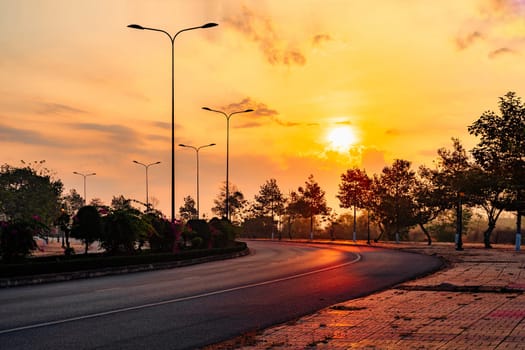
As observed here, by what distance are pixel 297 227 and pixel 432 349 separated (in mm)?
114715

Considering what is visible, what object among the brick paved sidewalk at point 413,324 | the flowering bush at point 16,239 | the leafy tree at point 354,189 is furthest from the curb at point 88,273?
the leafy tree at point 354,189

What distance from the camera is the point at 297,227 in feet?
403

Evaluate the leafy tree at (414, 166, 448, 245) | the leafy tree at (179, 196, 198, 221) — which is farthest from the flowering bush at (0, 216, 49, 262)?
the leafy tree at (179, 196, 198, 221)

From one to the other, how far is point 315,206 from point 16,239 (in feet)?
207

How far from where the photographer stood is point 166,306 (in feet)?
45.7

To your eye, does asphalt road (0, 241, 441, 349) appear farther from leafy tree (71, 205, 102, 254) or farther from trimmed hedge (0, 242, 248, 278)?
leafy tree (71, 205, 102, 254)

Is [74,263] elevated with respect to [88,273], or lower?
elevated

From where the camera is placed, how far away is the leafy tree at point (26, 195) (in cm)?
9212

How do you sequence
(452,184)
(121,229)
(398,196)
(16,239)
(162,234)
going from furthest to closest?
(398,196) < (452,184) < (162,234) < (121,229) < (16,239)

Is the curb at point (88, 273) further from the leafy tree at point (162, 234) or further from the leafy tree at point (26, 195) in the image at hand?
Result: the leafy tree at point (26, 195)

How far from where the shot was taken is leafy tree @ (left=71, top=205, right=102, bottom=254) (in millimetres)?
30219

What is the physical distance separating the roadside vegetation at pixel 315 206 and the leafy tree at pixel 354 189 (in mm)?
113

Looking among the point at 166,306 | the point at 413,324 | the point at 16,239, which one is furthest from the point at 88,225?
the point at 413,324

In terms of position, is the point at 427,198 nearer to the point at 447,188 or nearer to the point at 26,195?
the point at 447,188
